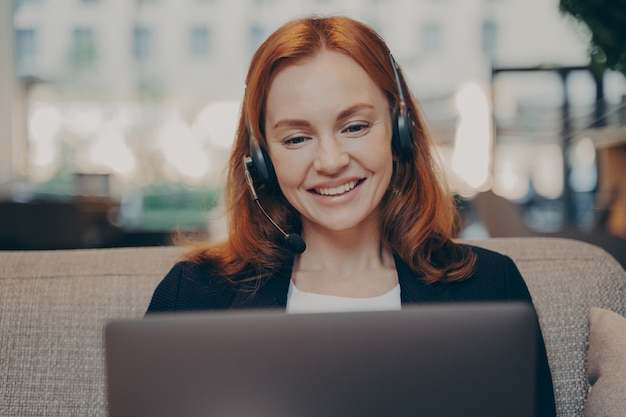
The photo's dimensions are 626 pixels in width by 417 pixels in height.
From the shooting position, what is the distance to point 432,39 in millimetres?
6805

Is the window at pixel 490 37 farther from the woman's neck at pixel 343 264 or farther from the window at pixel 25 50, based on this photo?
the woman's neck at pixel 343 264

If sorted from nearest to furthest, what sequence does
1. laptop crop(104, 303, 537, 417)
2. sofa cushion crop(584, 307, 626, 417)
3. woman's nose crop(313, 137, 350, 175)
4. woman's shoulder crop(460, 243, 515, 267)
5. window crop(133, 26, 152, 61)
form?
laptop crop(104, 303, 537, 417) → sofa cushion crop(584, 307, 626, 417) → woman's nose crop(313, 137, 350, 175) → woman's shoulder crop(460, 243, 515, 267) → window crop(133, 26, 152, 61)

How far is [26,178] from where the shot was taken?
680 centimetres

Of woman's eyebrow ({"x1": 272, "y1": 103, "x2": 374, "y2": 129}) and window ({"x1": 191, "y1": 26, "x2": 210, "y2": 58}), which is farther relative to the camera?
window ({"x1": 191, "y1": 26, "x2": 210, "y2": 58})

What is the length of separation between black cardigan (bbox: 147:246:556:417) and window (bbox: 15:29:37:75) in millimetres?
6218

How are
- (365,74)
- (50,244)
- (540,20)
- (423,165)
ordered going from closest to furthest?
(365,74)
(423,165)
(50,244)
(540,20)

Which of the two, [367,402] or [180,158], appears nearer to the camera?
[367,402]

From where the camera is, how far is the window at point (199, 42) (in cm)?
674

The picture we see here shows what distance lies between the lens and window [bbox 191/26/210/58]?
674cm

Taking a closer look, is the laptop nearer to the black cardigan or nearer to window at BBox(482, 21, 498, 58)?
the black cardigan

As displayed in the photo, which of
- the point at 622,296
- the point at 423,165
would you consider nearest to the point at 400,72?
the point at 423,165

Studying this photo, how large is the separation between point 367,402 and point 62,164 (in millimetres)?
6619

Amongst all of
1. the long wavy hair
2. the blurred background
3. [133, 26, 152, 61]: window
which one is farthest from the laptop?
[133, 26, 152, 61]: window

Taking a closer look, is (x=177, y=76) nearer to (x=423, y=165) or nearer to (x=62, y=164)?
(x=62, y=164)
